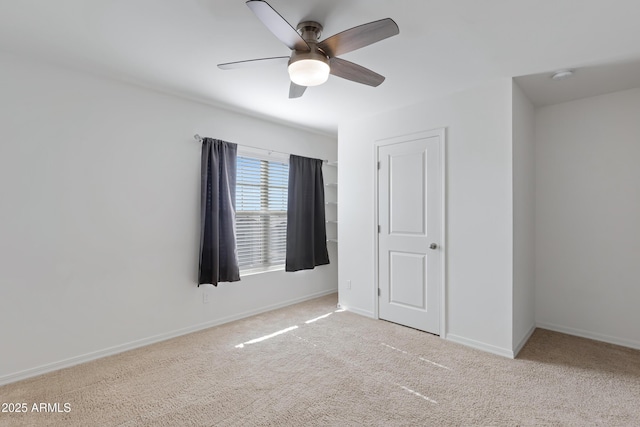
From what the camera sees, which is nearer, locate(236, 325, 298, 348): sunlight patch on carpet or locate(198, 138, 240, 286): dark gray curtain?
locate(236, 325, 298, 348): sunlight patch on carpet

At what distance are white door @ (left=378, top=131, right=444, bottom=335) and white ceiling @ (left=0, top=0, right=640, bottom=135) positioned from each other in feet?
2.27

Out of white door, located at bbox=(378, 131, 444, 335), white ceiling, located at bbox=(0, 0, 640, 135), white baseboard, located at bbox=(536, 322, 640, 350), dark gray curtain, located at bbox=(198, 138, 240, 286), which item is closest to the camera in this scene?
white ceiling, located at bbox=(0, 0, 640, 135)

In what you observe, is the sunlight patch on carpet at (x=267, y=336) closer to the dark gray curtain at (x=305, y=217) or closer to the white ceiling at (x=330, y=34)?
the dark gray curtain at (x=305, y=217)

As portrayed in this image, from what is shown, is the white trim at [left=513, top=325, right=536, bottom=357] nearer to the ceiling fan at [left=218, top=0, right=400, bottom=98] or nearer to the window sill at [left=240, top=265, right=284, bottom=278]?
the ceiling fan at [left=218, top=0, right=400, bottom=98]

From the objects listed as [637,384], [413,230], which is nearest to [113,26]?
[413,230]

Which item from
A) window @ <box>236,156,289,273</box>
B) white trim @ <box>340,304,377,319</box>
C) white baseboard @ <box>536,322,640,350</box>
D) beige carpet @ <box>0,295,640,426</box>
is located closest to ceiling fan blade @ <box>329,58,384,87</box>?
window @ <box>236,156,289,273</box>

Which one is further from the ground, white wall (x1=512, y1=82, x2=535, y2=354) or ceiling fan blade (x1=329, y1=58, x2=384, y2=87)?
ceiling fan blade (x1=329, y1=58, x2=384, y2=87)

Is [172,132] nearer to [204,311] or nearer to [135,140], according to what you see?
[135,140]

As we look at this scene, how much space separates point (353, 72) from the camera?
2.14 meters

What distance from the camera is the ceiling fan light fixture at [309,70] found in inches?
73.5

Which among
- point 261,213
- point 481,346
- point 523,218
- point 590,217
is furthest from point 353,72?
point 590,217

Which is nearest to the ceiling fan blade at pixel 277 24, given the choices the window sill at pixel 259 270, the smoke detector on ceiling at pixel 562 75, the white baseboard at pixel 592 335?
the smoke detector on ceiling at pixel 562 75

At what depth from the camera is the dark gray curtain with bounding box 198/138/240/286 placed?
3.34 meters

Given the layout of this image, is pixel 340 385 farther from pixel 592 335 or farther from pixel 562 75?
pixel 562 75
